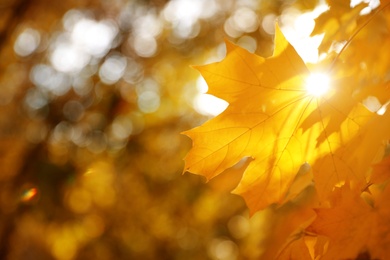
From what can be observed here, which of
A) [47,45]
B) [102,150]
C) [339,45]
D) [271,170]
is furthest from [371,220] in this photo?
[47,45]

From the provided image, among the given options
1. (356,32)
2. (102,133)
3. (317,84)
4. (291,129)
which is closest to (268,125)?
(291,129)

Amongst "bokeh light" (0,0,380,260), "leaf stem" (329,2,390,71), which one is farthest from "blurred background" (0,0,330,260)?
"leaf stem" (329,2,390,71)

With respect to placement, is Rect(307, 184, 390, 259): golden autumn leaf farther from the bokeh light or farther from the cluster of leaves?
the bokeh light

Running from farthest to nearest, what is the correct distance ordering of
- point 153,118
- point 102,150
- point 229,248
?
point 229,248
point 153,118
point 102,150

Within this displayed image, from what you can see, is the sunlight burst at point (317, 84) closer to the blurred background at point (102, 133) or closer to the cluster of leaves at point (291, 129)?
the cluster of leaves at point (291, 129)

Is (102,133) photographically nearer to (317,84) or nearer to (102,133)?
(102,133)

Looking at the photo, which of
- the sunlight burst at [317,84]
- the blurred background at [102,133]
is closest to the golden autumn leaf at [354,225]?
the sunlight burst at [317,84]

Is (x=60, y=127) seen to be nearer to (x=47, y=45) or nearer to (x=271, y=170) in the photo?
(x=47, y=45)
